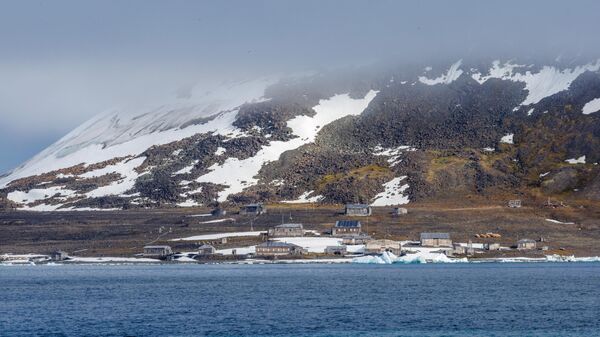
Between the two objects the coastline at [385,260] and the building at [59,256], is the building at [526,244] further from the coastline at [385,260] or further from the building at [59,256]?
the building at [59,256]

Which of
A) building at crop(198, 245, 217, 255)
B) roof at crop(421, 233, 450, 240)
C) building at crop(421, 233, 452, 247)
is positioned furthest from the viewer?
roof at crop(421, 233, 450, 240)

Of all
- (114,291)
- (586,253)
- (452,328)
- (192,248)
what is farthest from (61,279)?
(586,253)

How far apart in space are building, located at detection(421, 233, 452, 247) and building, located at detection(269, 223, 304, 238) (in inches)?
880

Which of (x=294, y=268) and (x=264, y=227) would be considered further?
(x=264, y=227)

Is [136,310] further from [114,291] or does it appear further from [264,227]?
[264,227]

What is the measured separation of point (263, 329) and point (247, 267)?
304 ft

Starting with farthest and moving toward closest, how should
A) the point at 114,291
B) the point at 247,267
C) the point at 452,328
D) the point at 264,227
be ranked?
the point at 264,227, the point at 247,267, the point at 114,291, the point at 452,328

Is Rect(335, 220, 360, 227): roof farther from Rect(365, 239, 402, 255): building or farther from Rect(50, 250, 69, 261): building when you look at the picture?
Rect(50, 250, 69, 261): building

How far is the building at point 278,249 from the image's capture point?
17700cm

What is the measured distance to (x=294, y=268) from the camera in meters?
157

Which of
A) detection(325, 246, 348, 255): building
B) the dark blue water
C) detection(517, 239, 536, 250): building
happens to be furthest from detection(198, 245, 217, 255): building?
detection(517, 239, 536, 250): building

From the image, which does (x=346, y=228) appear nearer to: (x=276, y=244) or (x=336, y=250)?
(x=336, y=250)

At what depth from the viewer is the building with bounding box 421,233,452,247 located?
181750 millimetres

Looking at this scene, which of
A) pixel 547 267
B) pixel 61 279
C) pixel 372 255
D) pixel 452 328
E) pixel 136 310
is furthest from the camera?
pixel 372 255
